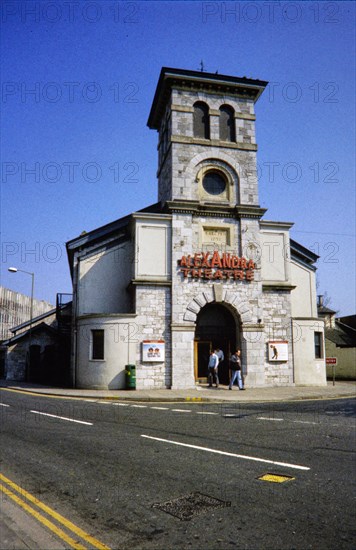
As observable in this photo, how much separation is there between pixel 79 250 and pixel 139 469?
64.2ft

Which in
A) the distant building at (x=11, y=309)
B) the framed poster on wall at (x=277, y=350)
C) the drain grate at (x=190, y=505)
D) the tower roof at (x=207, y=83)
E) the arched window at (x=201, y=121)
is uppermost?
the tower roof at (x=207, y=83)

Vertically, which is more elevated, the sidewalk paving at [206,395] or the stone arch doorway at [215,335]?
the stone arch doorway at [215,335]

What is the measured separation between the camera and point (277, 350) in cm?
2312

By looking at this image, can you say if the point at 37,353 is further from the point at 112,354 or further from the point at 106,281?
the point at 112,354

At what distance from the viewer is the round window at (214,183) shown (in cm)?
2442

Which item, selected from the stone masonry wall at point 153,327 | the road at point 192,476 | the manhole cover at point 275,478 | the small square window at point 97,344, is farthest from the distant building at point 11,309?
the manhole cover at point 275,478

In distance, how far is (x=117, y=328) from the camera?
2167cm

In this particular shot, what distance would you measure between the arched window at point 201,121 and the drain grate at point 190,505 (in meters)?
21.8

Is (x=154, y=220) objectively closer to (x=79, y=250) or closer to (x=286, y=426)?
(x=79, y=250)

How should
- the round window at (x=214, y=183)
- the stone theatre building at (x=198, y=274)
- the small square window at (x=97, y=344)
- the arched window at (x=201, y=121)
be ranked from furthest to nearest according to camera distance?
1. the arched window at (x=201, y=121)
2. the round window at (x=214, y=183)
3. the small square window at (x=97, y=344)
4. the stone theatre building at (x=198, y=274)

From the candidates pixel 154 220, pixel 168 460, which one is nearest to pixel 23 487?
pixel 168 460

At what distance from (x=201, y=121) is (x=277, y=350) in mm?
13307

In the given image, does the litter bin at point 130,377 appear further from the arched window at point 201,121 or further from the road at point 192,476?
the arched window at point 201,121

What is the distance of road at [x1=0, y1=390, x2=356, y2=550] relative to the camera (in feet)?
15.1
